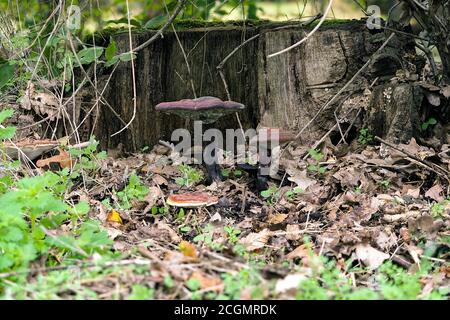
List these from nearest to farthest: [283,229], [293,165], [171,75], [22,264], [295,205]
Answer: [22,264] < [283,229] < [295,205] < [293,165] < [171,75]

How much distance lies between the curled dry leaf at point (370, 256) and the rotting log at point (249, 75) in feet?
7.24

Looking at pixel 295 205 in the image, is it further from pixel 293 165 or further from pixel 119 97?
pixel 119 97

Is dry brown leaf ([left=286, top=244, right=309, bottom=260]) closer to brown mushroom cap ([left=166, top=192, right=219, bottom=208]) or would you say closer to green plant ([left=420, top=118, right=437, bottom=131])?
brown mushroom cap ([left=166, top=192, right=219, bottom=208])

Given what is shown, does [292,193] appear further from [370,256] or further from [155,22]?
[155,22]

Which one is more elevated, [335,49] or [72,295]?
[335,49]

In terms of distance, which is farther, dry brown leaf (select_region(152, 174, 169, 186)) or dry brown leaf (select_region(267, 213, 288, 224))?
dry brown leaf (select_region(152, 174, 169, 186))

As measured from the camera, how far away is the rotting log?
20.0 ft

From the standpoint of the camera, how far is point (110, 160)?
5.98 metres

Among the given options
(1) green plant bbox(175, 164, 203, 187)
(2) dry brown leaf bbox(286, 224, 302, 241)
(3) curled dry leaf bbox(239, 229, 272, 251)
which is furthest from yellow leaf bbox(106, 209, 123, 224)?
(2) dry brown leaf bbox(286, 224, 302, 241)

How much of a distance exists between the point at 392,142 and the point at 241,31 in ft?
5.85

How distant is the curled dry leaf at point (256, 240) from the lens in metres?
4.22

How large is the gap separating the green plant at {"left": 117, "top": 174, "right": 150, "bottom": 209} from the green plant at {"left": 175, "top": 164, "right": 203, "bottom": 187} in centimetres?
37

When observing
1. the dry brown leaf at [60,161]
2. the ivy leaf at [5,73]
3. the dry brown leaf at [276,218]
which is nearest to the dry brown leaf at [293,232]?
the dry brown leaf at [276,218]
